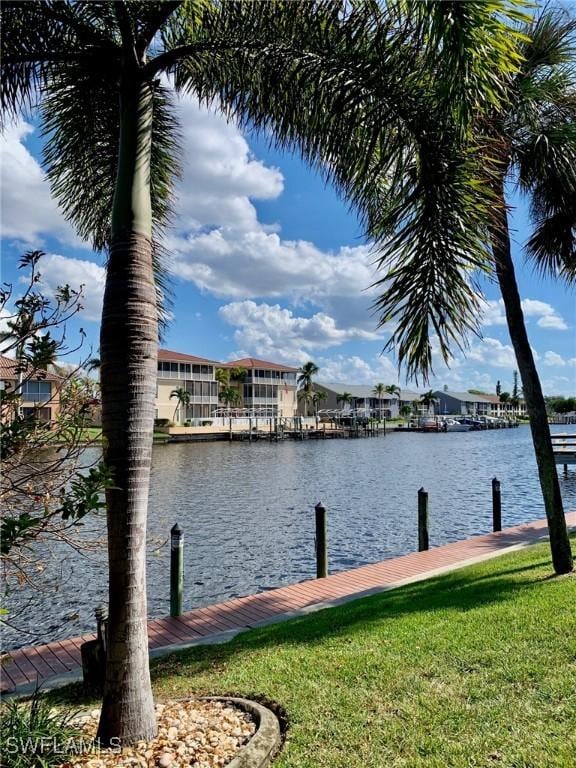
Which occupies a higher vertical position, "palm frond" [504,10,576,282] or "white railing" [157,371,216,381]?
"white railing" [157,371,216,381]

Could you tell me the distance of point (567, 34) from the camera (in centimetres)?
698

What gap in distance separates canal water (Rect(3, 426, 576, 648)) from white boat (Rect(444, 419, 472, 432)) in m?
68.1

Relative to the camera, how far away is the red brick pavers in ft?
20.0

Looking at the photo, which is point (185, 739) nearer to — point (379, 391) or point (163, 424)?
point (163, 424)

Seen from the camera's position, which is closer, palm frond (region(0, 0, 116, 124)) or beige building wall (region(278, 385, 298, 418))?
palm frond (region(0, 0, 116, 124))

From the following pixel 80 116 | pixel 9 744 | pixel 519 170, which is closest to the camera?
pixel 9 744

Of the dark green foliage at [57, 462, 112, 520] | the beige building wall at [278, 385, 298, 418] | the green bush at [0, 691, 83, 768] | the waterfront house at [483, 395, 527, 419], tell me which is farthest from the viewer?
the waterfront house at [483, 395, 527, 419]

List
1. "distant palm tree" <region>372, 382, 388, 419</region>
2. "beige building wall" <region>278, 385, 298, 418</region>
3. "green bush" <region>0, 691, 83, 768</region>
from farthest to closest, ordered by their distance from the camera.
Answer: "distant palm tree" <region>372, 382, 388, 419</region>, "beige building wall" <region>278, 385, 298, 418</region>, "green bush" <region>0, 691, 83, 768</region>

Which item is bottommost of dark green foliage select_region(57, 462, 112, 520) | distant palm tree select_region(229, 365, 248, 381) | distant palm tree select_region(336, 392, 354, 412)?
dark green foliage select_region(57, 462, 112, 520)

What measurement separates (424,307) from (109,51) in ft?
10.9

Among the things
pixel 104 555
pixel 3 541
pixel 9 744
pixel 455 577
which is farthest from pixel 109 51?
pixel 104 555

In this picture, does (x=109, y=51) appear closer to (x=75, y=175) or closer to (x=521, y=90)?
(x=75, y=175)

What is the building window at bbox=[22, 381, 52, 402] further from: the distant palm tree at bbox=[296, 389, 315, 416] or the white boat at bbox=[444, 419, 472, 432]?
the white boat at bbox=[444, 419, 472, 432]

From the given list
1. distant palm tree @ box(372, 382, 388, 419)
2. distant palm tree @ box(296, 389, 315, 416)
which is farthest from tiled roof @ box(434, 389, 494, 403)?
distant palm tree @ box(296, 389, 315, 416)
